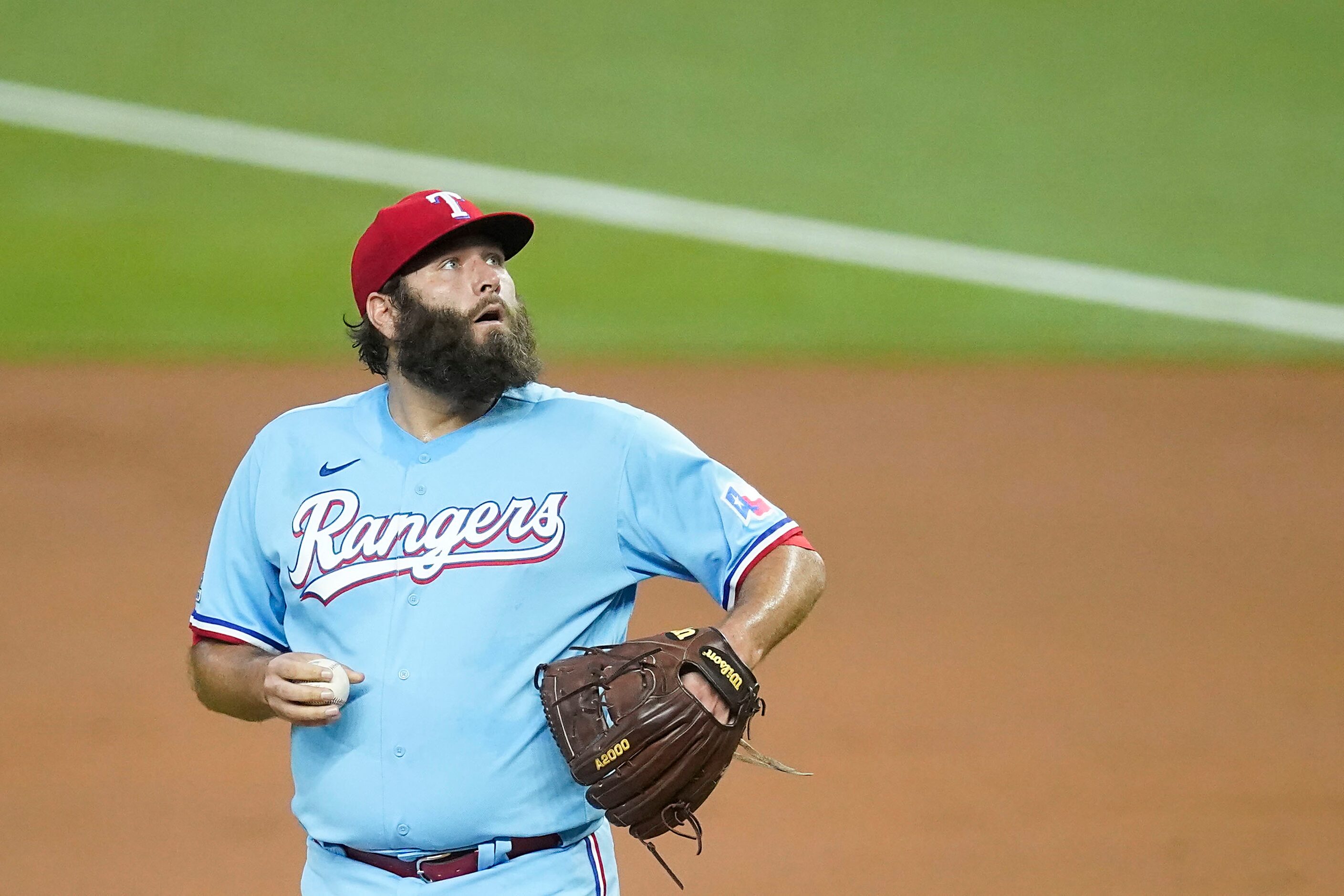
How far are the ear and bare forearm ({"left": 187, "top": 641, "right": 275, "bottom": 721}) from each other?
2.11 feet

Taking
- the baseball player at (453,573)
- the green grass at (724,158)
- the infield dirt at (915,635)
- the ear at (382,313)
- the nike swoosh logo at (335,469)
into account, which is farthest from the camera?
the green grass at (724,158)

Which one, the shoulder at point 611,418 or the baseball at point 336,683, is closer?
the baseball at point 336,683

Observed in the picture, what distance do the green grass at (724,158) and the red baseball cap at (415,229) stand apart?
19.8ft

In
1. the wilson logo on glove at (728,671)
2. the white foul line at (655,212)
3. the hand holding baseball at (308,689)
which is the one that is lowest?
the white foul line at (655,212)

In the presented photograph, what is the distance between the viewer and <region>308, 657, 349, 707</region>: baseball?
2.64 m

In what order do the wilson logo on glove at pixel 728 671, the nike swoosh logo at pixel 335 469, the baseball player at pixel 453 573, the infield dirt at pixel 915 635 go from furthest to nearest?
the infield dirt at pixel 915 635
the nike swoosh logo at pixel 335 469
the baseball player at pixel 453 573
the wilson logo on glove at pixel 728 671

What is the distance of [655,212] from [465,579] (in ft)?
27.9

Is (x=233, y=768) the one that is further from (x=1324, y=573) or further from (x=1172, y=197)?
(x=1172, y=197)

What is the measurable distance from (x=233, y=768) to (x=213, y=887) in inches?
27.0

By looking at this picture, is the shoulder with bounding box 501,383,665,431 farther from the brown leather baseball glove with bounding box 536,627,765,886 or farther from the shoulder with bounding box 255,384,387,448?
the brown leather baseball glove with bounding box 536,627,765,886

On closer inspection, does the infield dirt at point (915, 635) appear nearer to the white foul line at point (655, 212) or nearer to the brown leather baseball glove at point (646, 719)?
the white foul line at point (655, 212)

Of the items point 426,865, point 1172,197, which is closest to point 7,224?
point 1172,197

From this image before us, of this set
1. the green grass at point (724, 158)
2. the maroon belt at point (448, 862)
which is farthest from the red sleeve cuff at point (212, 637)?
the green grass at point (724, 158)

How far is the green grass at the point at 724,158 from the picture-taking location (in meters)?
9.73
